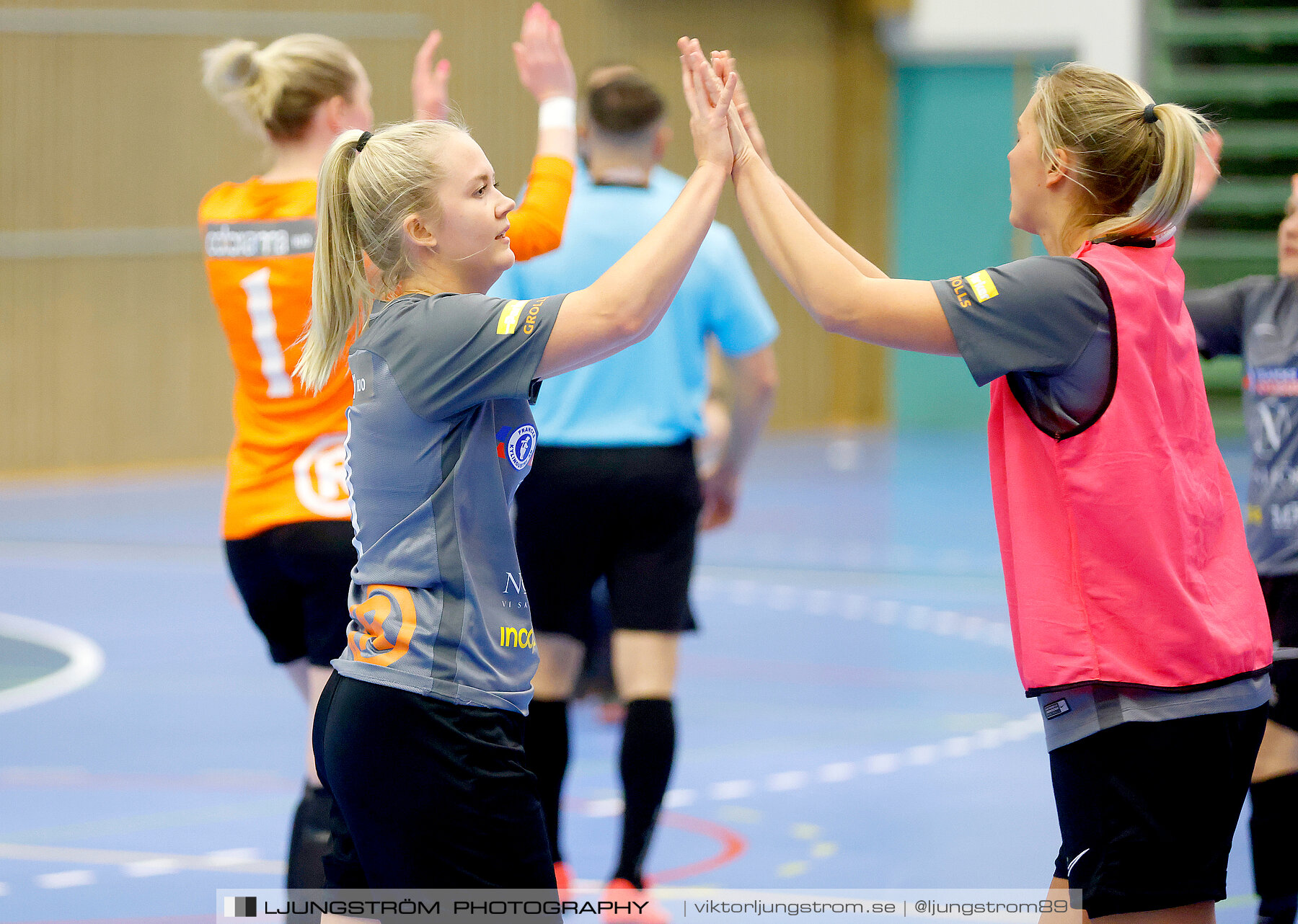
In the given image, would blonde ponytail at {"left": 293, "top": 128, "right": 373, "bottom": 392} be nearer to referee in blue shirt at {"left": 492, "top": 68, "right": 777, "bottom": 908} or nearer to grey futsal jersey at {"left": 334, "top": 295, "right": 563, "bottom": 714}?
grey futsal jersey at {"left": 334, "top": 295, "right": 563, "bottom": 714}

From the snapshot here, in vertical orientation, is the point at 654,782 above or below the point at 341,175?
below

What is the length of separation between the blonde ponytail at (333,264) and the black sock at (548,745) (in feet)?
4.44

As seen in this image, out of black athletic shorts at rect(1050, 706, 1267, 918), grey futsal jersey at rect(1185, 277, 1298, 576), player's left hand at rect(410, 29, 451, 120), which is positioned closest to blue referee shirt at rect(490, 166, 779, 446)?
player's left hand at rect(410, 29, 451, 120)

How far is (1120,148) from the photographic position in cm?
208

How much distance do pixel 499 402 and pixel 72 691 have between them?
386 cm

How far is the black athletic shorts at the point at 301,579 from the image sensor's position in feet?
9.09

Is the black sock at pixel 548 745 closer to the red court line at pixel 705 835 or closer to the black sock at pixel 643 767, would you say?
the black sock at pixel 643 767

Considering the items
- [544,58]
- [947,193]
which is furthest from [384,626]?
[947,193]

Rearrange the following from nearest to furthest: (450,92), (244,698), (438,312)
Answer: (438,312), (244,698), (450,92)

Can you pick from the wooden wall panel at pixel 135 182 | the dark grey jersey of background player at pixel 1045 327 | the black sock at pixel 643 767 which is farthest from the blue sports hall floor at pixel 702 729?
the wooden wall panel at pixel 135 182

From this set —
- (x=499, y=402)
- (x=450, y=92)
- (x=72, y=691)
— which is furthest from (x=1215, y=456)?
(x=450, y=92)

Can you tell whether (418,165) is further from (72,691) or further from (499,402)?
(72,691)

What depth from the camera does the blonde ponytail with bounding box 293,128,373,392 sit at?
84.5 inches

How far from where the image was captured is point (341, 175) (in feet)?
7.07
